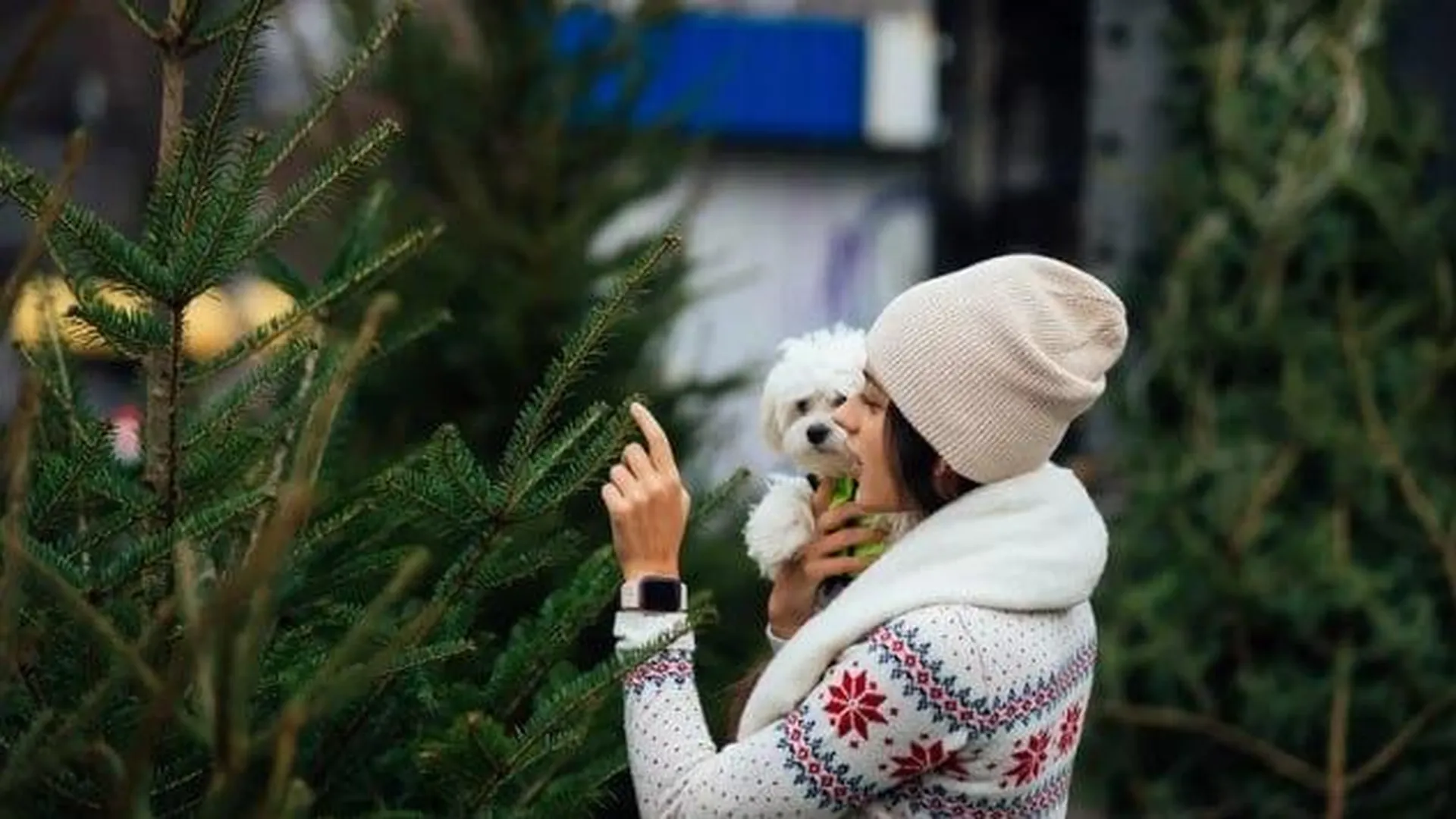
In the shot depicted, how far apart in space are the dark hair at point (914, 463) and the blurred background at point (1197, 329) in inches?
102

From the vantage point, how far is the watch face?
2709 millimetres

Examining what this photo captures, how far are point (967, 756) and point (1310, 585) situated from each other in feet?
11.3

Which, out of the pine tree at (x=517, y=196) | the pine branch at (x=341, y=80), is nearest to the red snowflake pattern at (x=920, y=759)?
the pine branch at (x=341, y=80)

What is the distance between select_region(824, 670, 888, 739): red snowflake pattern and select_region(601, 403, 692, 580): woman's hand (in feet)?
0.74

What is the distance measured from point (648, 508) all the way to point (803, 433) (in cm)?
55

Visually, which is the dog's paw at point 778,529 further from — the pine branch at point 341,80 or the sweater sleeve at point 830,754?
the pine branch at point 341,80

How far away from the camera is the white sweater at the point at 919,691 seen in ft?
8.54

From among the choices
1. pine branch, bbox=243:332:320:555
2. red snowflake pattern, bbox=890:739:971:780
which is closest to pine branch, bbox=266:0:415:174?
pine branch, bbox=243:332:320:555

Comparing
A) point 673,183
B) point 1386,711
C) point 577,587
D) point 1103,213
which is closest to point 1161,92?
point 1103,213

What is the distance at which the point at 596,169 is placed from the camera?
6.67m

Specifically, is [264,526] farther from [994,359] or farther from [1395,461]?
[1395,461]

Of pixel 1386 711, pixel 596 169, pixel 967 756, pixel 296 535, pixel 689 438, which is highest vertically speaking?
pixel 296 535

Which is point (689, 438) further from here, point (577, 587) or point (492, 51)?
point (577, 587)

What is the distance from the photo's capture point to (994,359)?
2701mm
